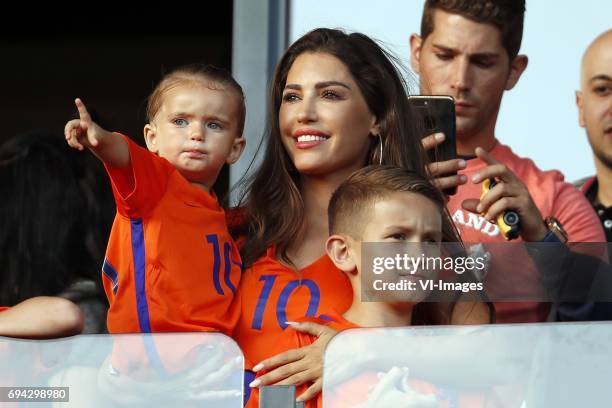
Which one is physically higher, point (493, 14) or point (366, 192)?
point (493, 14)

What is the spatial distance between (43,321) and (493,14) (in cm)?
164

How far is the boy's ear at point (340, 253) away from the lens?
2121 mm

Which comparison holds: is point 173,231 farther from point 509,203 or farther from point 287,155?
point 509,203

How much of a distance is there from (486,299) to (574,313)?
7.0 inches

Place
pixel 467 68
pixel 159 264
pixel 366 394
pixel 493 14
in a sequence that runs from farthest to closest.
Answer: pixel 493 14 < pixel 467 68 < pixel 159 264 < pixel 366 394

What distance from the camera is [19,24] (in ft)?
14.6

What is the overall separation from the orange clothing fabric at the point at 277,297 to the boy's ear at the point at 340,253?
8 centimetres

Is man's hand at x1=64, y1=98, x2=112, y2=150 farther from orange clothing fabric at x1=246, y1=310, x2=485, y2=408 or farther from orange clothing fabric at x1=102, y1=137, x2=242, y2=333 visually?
orange clothing fabric at x1=246, y1=310, x2=485, y2=408

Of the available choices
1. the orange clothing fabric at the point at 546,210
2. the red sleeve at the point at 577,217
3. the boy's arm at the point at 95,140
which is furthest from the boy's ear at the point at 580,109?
the boy's arm at the point at 95,140

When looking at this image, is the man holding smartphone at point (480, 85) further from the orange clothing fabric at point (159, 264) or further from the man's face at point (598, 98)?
the orange clothing fabric at point (159, 264)

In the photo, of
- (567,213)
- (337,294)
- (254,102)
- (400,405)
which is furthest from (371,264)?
(254,102)

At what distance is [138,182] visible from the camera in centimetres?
207

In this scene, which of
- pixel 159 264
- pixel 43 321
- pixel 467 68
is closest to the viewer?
pixel 43 321

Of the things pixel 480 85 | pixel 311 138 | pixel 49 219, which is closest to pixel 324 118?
pixel 311 138
